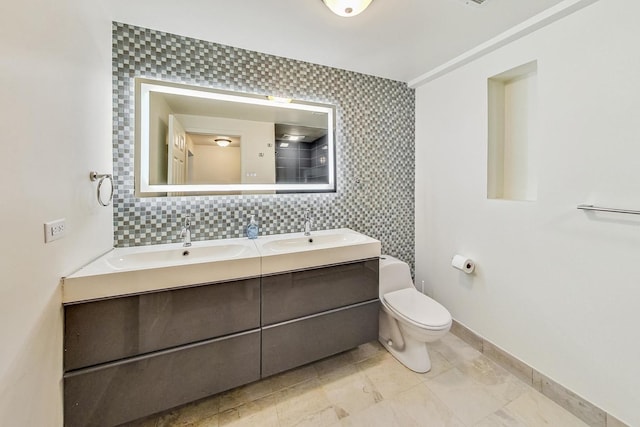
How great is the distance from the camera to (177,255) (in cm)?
163

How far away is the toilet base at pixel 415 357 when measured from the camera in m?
1.78

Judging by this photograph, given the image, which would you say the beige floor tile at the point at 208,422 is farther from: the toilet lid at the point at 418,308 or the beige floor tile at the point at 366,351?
the toilet lid at the point at 418,308

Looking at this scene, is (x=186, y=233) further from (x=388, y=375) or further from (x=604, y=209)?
(x=604, y=209)

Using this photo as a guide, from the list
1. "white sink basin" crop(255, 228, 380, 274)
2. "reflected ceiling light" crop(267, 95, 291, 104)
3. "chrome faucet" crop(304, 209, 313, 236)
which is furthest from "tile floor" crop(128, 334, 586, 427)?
"reflected ceiling light" crop(267, 95, 291, 104)

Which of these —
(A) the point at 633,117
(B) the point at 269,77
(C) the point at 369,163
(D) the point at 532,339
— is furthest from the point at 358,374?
(B) the point at 269,77

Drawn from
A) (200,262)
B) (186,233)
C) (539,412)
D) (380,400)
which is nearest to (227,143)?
(186,233)

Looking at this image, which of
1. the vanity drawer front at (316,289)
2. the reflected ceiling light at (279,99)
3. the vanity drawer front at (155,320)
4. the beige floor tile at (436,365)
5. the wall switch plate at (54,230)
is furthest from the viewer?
the reflected ceiling light at (279,99)

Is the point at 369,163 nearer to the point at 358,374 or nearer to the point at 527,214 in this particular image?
the point at 527,214

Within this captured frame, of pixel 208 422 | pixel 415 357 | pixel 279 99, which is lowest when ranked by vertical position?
pixel 208 422

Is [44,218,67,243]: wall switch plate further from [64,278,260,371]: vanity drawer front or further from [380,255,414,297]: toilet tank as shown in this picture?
[380,255,414,297]: toilet tank

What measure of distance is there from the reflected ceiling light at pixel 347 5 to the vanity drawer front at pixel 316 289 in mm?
1517

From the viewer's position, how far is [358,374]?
1.77m

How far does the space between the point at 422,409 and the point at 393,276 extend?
2.85ft

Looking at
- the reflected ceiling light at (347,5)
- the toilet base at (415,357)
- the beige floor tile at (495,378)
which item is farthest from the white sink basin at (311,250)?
the reflected ceiling light at (347,5)
